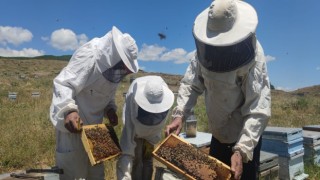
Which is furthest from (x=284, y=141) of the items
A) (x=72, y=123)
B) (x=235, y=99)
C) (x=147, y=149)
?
(x=72, y=123)

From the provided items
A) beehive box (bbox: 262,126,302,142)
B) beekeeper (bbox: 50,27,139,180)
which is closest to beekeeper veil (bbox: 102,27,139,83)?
beekeeper (bbox: 50,27,139,180)

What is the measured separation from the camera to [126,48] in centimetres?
349

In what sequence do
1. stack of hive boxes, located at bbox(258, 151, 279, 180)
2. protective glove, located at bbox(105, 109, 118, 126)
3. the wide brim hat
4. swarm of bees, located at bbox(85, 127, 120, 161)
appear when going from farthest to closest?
stack of hive boxes, located at bbox(258, 151, 279, 180), protective glove, located at bbox(105, 109, 118, 126), swarm of bees, located at bbox(85, 127, 120, 161), the wide brim hat

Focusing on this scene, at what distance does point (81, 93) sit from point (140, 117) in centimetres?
69

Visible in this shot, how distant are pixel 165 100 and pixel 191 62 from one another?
0.61m

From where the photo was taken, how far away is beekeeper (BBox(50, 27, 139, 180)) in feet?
11.2

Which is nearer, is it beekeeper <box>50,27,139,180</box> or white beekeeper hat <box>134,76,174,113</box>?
→ beekeeper <box>50,27,139,180</box>

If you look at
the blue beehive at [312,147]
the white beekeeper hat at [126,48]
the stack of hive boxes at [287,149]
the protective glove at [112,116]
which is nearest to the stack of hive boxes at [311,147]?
the blue beehive at [312,147]

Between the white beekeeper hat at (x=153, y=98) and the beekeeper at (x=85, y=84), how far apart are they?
0.30 meters

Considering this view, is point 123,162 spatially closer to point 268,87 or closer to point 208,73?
point 208,73

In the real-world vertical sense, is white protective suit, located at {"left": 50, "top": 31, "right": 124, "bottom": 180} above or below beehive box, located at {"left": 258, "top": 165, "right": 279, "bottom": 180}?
above

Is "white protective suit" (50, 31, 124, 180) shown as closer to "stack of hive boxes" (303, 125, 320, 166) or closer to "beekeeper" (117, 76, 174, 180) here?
"beekeeper" (117, 76, 174, 180)

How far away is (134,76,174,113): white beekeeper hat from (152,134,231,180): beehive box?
1.67 ft

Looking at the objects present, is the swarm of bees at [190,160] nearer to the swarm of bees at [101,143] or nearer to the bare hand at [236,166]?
the bare hand at [236,166]
